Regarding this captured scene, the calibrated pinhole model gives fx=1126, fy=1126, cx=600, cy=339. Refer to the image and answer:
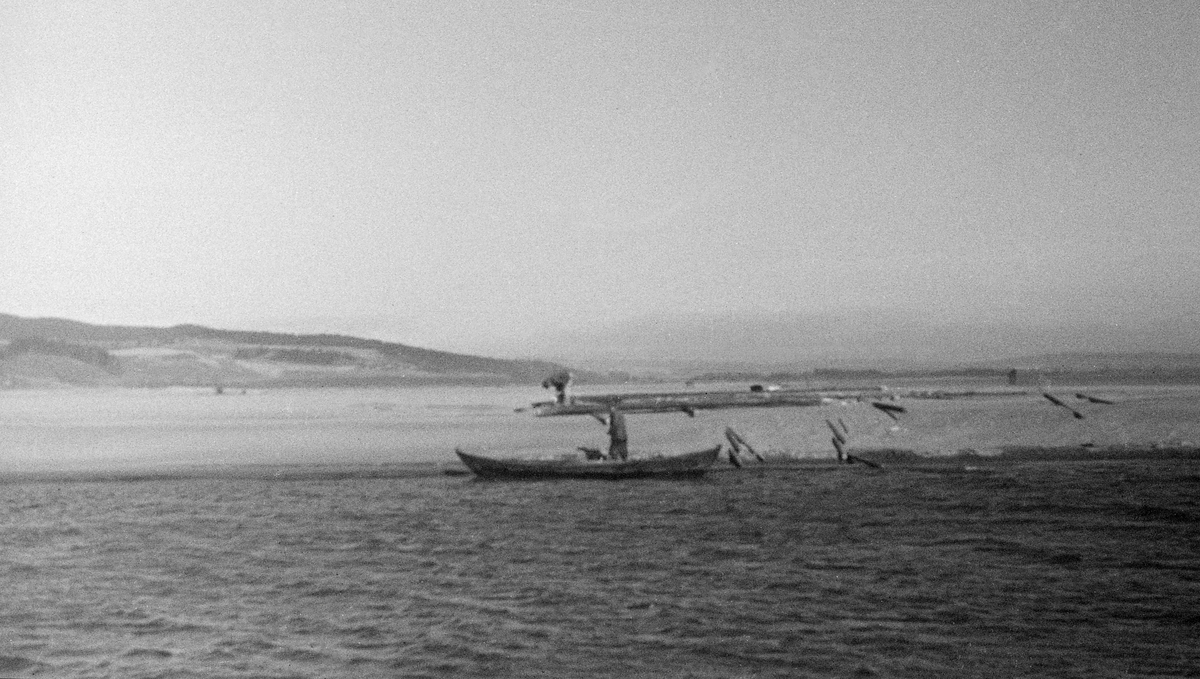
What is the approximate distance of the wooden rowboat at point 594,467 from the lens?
43.4 m

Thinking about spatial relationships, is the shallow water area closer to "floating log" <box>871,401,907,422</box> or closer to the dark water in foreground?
the dark water in foreground

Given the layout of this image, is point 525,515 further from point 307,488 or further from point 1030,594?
point 1030,594

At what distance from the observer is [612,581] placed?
2328cm

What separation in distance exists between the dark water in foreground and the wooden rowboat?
3355 mm

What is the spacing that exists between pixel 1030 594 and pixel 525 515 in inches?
627

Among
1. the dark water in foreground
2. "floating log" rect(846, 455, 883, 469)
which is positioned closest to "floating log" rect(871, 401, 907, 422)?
"floating log" rect(846, 455, 883, 469)

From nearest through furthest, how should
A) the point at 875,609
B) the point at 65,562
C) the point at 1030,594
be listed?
the point at 875,609
the point at 1030,594
the point at 65,562

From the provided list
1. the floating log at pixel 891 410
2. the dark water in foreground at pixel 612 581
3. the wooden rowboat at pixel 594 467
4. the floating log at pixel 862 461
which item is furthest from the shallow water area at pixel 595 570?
the floating log at pixel 891 410

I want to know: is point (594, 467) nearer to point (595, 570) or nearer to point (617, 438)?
point (617, 438)

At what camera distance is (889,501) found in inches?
1398

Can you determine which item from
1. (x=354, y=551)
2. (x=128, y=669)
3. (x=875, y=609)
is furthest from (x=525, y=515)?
(x=128, y=669)

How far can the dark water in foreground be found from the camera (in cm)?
1727

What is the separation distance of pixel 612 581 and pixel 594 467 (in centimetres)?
2032

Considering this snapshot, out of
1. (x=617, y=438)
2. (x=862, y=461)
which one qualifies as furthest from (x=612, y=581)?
(x=862, y=461)
